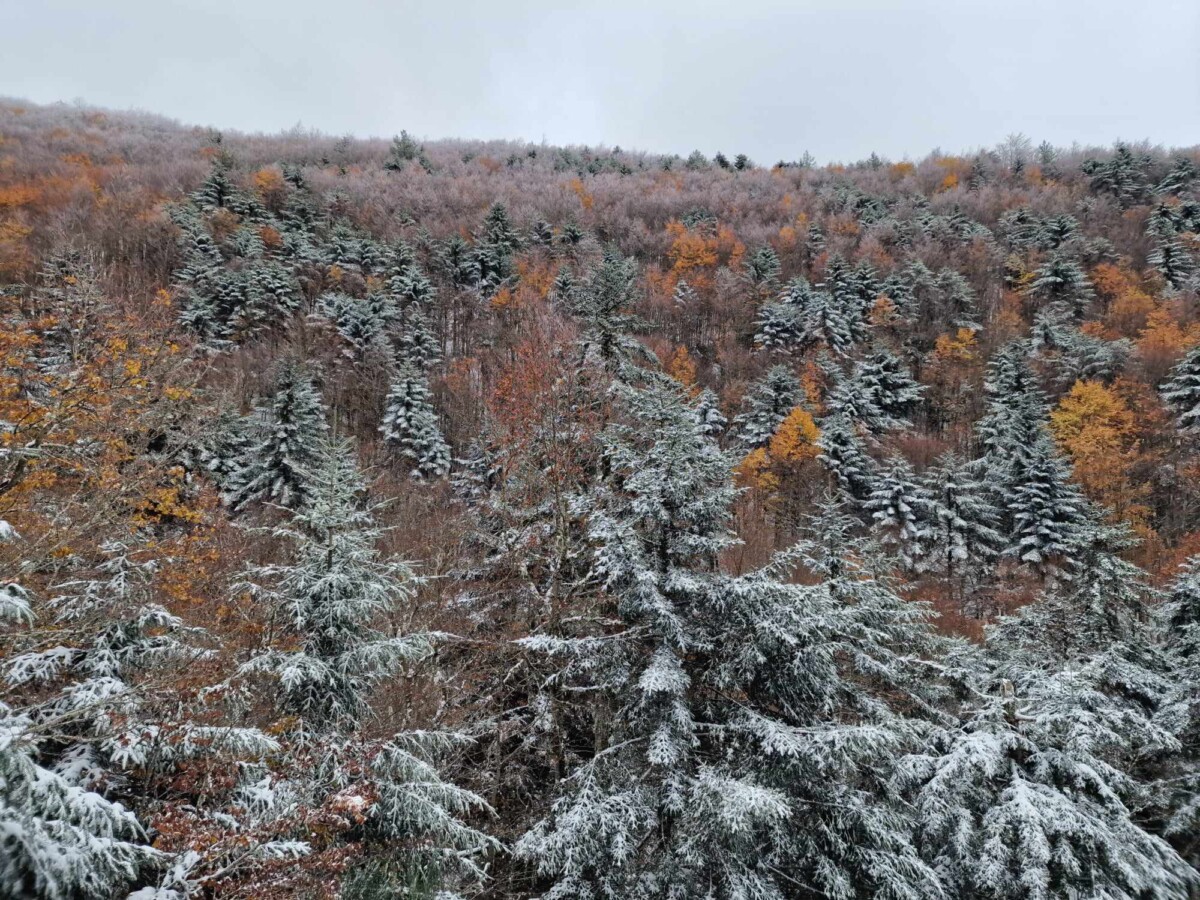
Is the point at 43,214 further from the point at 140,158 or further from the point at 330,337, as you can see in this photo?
the point at 140,158

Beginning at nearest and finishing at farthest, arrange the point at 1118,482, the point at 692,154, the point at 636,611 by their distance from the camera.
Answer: the point at 636,611 < the point at 1118,482 < the point at 692,154

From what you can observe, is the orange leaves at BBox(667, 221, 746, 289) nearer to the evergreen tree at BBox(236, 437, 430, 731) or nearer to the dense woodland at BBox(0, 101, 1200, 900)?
the dense woodland at BBox(0, 101, 1200, 900)

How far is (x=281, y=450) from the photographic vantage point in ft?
95.9

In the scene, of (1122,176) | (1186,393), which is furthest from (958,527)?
(1122,176)

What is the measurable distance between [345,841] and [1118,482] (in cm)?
4747

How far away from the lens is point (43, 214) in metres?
52.3

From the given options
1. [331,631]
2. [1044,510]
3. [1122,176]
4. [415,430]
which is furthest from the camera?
[1122,176]

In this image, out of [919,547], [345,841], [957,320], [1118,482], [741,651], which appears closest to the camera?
[345,841]

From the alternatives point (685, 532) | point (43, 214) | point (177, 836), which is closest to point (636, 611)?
point (685, 532)

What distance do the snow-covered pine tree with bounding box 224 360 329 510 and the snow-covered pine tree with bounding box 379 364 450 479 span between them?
10.1m

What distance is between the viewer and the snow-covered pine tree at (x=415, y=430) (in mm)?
40278

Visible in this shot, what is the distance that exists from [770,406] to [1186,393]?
87.3 feet

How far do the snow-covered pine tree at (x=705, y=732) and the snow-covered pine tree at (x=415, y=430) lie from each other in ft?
110

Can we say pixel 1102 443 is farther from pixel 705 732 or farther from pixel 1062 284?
pixel 705 732
